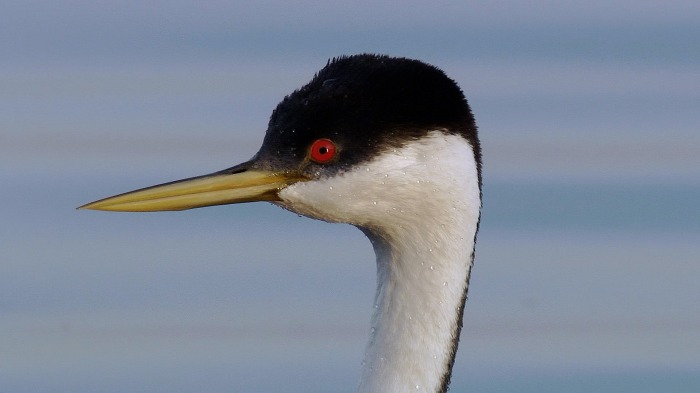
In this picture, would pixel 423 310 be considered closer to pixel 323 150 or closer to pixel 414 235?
pixel 414 235

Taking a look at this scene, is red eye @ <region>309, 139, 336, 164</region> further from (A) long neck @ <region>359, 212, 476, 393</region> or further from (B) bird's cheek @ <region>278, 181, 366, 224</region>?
(A) long neck @ <region>359, 212, 476, 393</region>

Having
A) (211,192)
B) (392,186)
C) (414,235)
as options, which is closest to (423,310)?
(414,235)

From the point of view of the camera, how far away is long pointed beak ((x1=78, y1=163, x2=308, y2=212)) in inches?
251

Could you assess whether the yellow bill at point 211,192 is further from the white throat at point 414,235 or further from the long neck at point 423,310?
the long neck at point 423,310

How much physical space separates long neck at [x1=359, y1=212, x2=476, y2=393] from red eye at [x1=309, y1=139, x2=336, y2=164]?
33 centimetres

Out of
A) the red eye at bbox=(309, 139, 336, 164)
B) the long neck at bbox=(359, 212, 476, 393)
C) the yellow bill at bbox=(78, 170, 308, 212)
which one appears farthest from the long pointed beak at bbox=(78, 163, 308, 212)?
the long neck at bbox=(359, 212, 476, 393)

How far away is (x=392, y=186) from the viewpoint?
20.5 feet

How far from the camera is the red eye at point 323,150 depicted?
6281 millimetres

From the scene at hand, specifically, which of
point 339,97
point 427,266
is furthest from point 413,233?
point 339,97

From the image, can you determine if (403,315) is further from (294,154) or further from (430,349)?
(294,154)

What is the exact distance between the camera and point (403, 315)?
6.34 m

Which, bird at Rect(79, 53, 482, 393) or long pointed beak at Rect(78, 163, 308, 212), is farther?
long pointed beak at Rect(78, 163, 308, 212)

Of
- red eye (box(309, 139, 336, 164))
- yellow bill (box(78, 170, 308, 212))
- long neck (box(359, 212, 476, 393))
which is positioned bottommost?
long neck (box(359, 212, 476, 393))

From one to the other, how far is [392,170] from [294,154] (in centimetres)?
34
